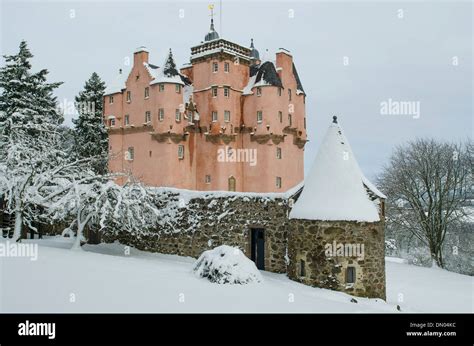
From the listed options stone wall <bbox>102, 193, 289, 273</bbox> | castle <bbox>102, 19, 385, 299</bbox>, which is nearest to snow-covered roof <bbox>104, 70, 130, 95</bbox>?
castle <bbox>102, 19, 385, 299</bbox>

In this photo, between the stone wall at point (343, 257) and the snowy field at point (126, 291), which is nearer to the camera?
the snowy field at point (126, 291)

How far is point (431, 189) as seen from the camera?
35281 mm

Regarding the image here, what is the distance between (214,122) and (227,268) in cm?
2268

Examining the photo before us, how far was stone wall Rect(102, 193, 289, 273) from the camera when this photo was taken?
19625 mm

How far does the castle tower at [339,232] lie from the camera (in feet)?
54.5

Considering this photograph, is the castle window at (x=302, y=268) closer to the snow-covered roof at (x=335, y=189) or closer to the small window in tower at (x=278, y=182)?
the snow-covered roof at (x=335, y=189)

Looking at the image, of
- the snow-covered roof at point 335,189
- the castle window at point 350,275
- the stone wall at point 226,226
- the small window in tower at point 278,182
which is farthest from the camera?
the small window in tower at point 278,182

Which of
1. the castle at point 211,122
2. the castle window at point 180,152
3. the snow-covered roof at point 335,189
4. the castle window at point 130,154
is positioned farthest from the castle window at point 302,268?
the castle window at point 130,154

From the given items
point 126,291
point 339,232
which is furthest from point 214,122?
point 126,291

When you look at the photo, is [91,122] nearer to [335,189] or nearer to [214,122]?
[214,122]

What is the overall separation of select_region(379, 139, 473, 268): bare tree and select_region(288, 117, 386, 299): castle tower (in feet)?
59.3

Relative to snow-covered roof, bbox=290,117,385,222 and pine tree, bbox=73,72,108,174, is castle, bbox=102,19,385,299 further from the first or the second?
snow-covered roof, bbox=290,117,385,222
